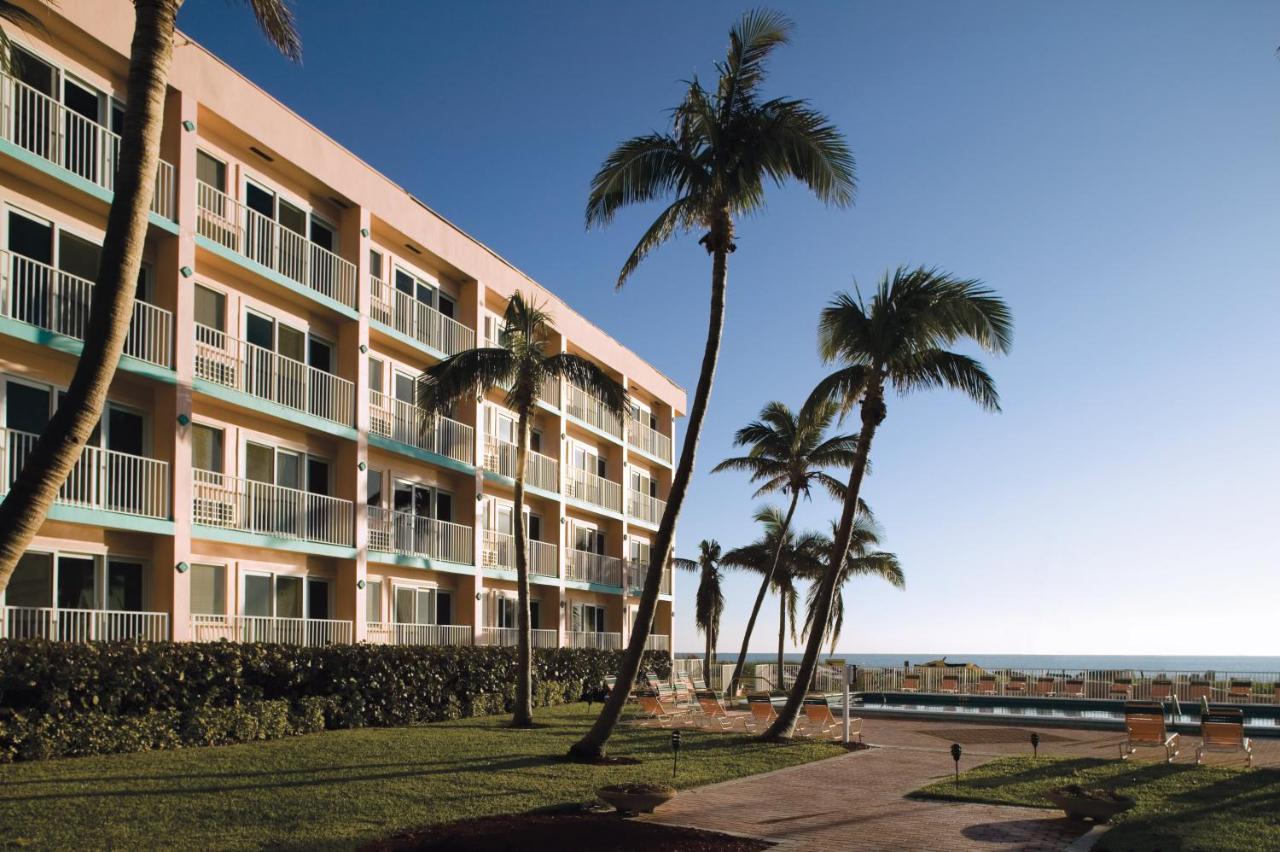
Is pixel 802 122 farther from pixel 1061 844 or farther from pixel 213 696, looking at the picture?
pixel 213 696

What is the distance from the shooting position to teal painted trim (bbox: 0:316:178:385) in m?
17.0

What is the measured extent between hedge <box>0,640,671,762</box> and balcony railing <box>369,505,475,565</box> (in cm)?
298

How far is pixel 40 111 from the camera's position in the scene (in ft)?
58.7

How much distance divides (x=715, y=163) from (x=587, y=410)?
21770 mm

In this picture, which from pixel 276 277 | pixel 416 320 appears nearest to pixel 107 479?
pixel 276 277

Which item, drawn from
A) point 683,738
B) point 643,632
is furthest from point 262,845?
point 683,738

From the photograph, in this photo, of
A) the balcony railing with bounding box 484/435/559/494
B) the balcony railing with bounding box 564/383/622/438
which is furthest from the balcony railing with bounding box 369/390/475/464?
the balcony railing with bounding box 564/383/622/438

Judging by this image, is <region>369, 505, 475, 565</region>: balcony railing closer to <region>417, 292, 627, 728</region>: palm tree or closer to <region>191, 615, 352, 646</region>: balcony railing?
<region>191, 615, 352, 646</region>: balcony railing

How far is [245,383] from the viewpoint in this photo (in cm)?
2233

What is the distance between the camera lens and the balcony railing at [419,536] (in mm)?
26562

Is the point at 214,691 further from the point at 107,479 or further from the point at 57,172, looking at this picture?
the point at 57,172

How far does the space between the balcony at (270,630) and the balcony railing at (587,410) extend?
1402cm

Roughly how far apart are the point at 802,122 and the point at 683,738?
12.1 metres

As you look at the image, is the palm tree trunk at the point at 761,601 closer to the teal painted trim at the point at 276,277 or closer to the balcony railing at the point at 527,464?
the balcony railing at the point at 527,464
